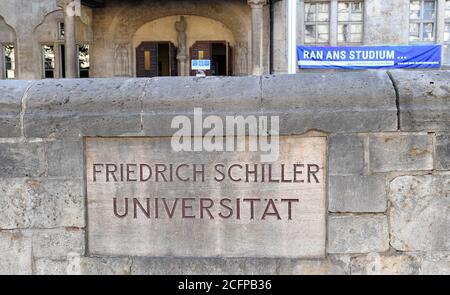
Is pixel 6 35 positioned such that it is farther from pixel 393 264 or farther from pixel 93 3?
pixel 393 264

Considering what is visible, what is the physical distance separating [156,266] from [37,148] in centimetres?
101

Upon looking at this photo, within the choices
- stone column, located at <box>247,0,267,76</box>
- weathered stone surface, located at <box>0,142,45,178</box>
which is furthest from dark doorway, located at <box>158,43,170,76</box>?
weathered stone surface, located at <box>0,142,45,178</box>

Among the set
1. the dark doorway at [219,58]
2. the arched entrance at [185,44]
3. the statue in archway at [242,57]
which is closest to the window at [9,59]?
the arched entrance at [185,44]

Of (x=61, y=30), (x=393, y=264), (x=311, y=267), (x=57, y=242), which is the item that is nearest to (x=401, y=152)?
(x=393, y=264)

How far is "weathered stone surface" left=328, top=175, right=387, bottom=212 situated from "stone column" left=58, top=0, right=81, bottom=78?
44.2 ft

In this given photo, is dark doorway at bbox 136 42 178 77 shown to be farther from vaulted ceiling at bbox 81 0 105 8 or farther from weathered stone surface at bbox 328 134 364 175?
weathered stone surface at bbox 328 134 364 175

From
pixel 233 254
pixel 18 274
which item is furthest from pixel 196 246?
pixel 18 274

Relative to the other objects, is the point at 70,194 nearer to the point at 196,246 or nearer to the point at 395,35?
the point at 196,246

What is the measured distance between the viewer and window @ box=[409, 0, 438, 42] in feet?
52.5

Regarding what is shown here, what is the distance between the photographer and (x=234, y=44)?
56.5 ft

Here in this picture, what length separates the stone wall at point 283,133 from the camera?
9.30 feet

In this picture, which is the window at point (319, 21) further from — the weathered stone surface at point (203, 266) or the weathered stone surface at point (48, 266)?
the weathered stone surface at point (48, 266)

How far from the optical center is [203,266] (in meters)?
3.00

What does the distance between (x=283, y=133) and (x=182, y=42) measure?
14.9 meters
